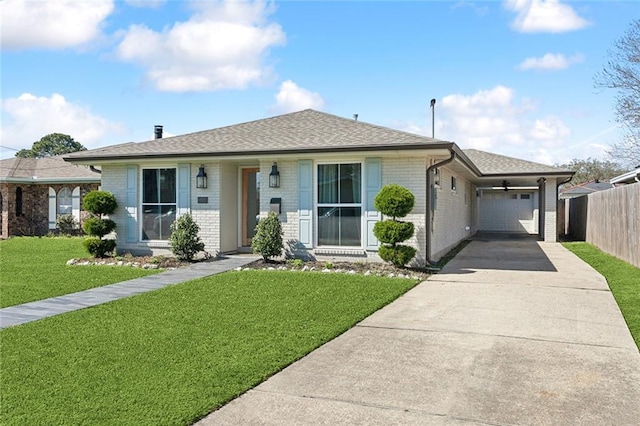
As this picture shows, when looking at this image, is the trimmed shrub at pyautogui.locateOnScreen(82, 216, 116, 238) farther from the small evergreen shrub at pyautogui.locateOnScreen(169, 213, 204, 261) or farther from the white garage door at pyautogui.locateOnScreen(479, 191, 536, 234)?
the white garage door at pyautogui.locateOnScreen(479, 191, 536, 234)

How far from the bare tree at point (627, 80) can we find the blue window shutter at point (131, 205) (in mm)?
17689

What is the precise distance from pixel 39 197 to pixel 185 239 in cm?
1322

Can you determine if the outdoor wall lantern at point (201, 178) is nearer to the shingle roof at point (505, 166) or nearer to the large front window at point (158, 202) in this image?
the large front window at point (158, 202)

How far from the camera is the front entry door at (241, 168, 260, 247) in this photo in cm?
1341

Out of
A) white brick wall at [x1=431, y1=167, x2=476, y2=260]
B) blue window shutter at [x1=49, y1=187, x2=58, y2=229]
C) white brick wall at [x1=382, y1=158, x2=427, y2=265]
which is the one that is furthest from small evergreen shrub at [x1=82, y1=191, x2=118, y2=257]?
blue window shutter at [x1=49, y1=187, x2=58, y2=229]

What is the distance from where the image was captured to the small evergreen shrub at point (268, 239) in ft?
36.8

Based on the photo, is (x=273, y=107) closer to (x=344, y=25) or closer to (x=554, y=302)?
(x=344, y=25)

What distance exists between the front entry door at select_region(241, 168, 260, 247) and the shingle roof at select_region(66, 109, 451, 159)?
43.0 inches

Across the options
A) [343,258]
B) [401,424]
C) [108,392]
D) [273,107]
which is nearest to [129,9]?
[343,258]

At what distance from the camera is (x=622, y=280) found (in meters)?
9.53

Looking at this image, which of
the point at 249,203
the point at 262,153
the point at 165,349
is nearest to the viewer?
the point at 165,349

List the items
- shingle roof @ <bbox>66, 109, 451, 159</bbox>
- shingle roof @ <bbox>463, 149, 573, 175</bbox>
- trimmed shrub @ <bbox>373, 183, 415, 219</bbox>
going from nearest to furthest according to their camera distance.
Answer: trimmed shrub @ <bbox>373, 183, 415, 219</bbox>, shingle roof @ <bbox>66, 109, 451, 159</bbox>, shingle roof @ <bbox>463, 149, 573, 175</bbox>

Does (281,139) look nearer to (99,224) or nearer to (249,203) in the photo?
(249,203)

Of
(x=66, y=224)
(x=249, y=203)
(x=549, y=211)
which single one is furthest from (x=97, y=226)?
(x=549, y=211)
